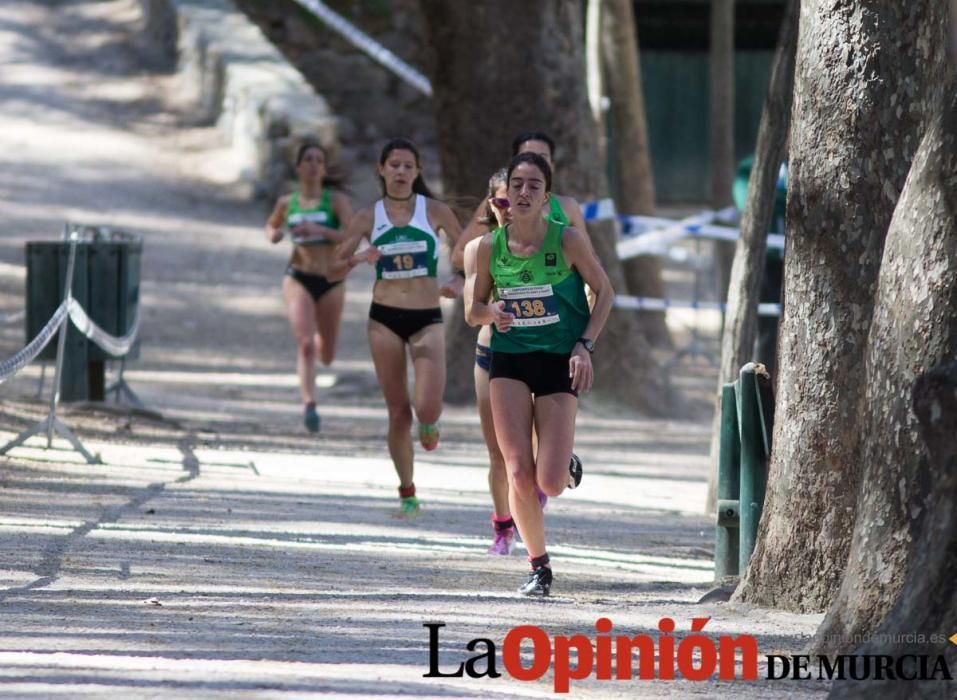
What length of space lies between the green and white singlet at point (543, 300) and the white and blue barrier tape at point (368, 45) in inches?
785

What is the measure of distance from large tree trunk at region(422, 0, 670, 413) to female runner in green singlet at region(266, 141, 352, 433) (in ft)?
8.88

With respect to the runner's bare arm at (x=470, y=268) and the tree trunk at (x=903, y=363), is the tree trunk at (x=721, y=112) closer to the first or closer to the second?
the runner's bare arm at (x=470, y=268)

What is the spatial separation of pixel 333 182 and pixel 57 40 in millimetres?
18542

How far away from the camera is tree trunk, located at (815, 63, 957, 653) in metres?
5.89

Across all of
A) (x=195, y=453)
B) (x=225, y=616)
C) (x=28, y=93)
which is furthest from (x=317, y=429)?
(x=28, y=93)

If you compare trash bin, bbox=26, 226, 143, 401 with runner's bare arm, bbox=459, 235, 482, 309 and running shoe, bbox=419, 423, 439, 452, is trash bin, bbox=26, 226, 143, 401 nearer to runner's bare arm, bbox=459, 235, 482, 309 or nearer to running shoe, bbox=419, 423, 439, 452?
running shoe, bbox=419, 423, 439, 452

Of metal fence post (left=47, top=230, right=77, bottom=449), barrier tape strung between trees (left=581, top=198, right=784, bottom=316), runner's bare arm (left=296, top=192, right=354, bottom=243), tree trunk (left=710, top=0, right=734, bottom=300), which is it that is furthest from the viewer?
tree trunk (left=710, top=0, right=734, bottom=300)

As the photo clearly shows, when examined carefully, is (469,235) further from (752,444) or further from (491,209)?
(752,444)

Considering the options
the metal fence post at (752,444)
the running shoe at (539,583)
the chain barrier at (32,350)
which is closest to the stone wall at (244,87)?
the chain barrier at (32,350)

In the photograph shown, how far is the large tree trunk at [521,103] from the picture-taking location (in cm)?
1647

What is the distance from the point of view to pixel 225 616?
7059 mm

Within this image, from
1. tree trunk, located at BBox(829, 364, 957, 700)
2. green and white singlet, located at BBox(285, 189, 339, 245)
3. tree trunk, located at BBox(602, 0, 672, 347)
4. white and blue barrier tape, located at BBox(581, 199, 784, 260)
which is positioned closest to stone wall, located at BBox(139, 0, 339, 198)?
tree trunk, located at BBox(602, 0, 672, 347)

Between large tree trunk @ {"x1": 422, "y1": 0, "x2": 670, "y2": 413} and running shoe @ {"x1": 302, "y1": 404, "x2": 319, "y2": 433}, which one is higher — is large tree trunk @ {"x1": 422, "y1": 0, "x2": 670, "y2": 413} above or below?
above

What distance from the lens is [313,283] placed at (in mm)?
14016
